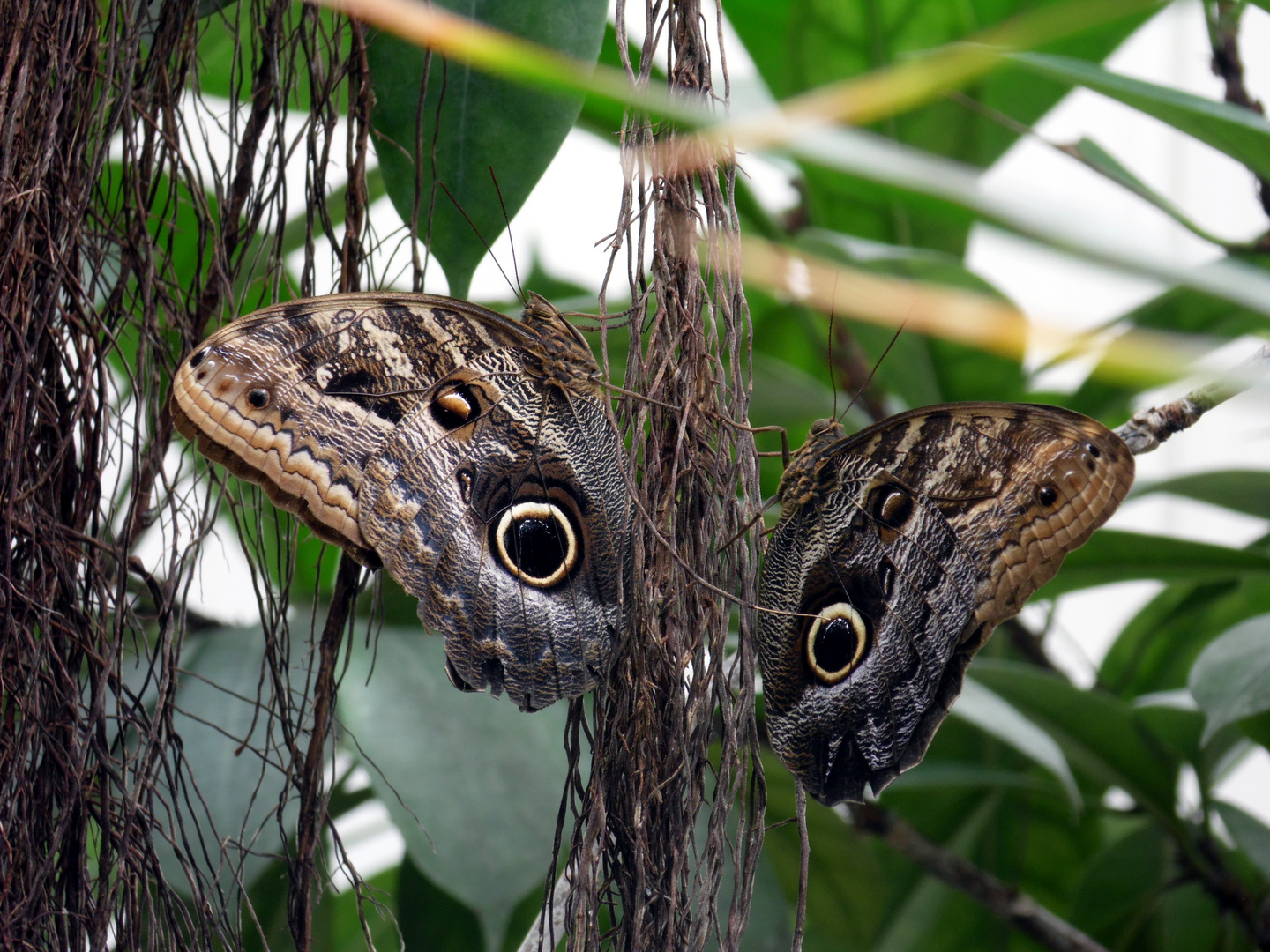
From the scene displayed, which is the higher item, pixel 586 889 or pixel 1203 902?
pixel 586 889

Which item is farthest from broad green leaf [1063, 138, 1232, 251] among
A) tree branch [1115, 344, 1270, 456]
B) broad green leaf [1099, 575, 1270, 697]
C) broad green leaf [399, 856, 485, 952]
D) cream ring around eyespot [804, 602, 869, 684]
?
broad green leaf [399, 856, 485, 952]

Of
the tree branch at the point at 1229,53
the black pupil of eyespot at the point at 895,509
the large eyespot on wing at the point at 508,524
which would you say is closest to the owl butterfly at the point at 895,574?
the black pupil of eyespot at the point at 895,509

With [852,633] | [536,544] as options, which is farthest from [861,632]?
[536,544]

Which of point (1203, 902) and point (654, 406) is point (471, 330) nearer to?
point (654, 406)

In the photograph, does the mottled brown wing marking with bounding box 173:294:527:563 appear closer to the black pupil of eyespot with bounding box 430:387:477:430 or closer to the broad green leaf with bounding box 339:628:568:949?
the black pupil of eyespot with bounding box 430:387:477:430

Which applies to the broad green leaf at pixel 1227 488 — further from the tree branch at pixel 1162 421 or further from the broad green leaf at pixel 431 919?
the broad green leaf at pixel 431 919

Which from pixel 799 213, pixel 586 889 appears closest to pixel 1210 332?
pixel 799 213
